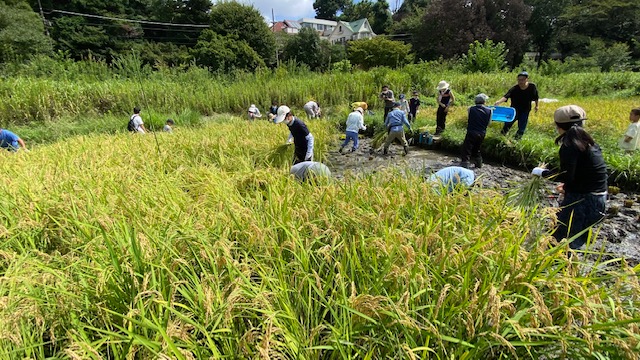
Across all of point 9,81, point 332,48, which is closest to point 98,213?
point 9,81

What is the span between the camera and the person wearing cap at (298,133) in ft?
14.9

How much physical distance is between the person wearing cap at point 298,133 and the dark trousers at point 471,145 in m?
3.09

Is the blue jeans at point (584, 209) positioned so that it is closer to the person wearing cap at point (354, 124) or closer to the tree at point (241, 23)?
the person wearing cap at point (354, 124)

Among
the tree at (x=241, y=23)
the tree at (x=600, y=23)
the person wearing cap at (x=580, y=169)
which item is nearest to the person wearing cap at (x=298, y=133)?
the person wearing cap at (x=580, y=169)

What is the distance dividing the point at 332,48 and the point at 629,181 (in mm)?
35152

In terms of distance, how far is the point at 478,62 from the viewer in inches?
669

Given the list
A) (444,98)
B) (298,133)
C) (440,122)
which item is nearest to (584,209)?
(298,133)

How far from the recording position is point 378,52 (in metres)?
30.2

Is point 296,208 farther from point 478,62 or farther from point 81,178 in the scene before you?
point 478,62

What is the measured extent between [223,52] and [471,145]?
84.2 feet

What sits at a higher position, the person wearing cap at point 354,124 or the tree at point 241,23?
the tree at point 241,23

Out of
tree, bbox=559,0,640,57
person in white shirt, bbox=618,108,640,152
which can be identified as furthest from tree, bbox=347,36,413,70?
person in white shirt, bbox=618,108,640,152

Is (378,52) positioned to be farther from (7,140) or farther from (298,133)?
(7,140)

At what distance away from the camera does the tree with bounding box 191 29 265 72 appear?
26.5 metres
